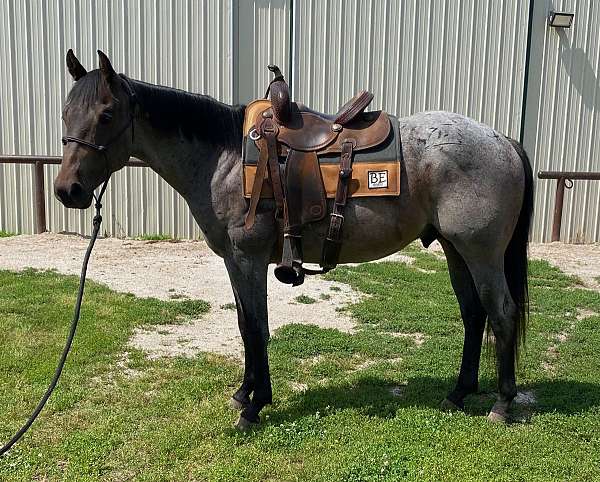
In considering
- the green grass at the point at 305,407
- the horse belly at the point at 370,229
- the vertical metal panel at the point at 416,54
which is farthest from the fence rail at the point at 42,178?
the horse belly at the point at 370,229

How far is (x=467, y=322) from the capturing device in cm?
369

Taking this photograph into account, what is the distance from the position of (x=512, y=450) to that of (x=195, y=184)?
7.53 ft

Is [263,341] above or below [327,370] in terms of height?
above

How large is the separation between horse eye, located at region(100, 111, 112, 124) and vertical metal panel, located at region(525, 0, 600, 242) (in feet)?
26.5

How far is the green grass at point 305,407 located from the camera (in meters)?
2.93

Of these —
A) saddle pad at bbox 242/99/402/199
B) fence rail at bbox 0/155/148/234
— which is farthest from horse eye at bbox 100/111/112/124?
fence rail at bbox 0/155/148/234

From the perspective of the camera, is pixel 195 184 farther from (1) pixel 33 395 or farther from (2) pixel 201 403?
(1) pixel 33 395

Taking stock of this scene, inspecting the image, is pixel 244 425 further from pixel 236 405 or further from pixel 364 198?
pixel 364 198

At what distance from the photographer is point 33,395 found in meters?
3.71

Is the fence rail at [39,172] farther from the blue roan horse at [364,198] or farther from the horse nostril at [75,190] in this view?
the horse nostril at [75,190]

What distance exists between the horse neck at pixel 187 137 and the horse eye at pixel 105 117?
0.74 ft

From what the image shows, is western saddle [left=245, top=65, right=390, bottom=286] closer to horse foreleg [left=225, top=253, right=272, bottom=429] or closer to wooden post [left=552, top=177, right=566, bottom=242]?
horse foreleg [left=225, top=253, right=272, bottom=429]

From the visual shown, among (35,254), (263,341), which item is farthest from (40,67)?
(263,341)

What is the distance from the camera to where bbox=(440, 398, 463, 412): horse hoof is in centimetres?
356
